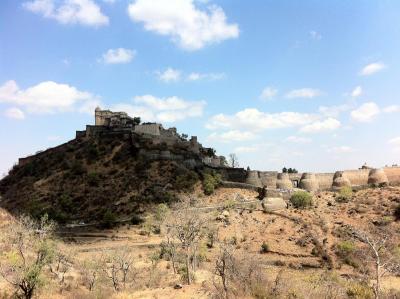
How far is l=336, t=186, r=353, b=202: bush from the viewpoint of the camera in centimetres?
5462

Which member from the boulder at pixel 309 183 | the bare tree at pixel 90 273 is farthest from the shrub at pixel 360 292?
the boulder at pixel 309 183

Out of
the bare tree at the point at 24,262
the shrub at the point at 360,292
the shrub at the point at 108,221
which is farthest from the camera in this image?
the shrub at the point at 108,221

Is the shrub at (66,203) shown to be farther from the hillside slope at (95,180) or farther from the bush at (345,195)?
the bush at (345,195)

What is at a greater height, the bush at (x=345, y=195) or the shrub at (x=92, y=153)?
the shrub at (x=92, y=153)

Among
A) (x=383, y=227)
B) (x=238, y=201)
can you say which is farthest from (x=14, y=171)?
(x=383, y=227)

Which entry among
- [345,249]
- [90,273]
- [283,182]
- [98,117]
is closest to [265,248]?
[345,249]

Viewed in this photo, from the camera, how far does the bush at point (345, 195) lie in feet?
179

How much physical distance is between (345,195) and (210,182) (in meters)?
17.2

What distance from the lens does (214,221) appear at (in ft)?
169

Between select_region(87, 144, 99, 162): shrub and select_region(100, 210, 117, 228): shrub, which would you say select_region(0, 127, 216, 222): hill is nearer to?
select_region(87, 144, 99, 162): shrub

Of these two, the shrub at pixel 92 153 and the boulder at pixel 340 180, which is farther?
the shrub at pixel 92 153

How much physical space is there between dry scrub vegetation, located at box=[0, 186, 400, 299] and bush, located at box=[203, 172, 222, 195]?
878 mm

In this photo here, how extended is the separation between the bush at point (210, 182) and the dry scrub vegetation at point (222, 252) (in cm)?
88

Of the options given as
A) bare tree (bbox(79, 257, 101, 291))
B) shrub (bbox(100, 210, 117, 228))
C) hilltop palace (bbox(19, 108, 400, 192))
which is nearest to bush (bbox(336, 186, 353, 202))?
hilltop palace (bbox(19, 108, 400, 192))
